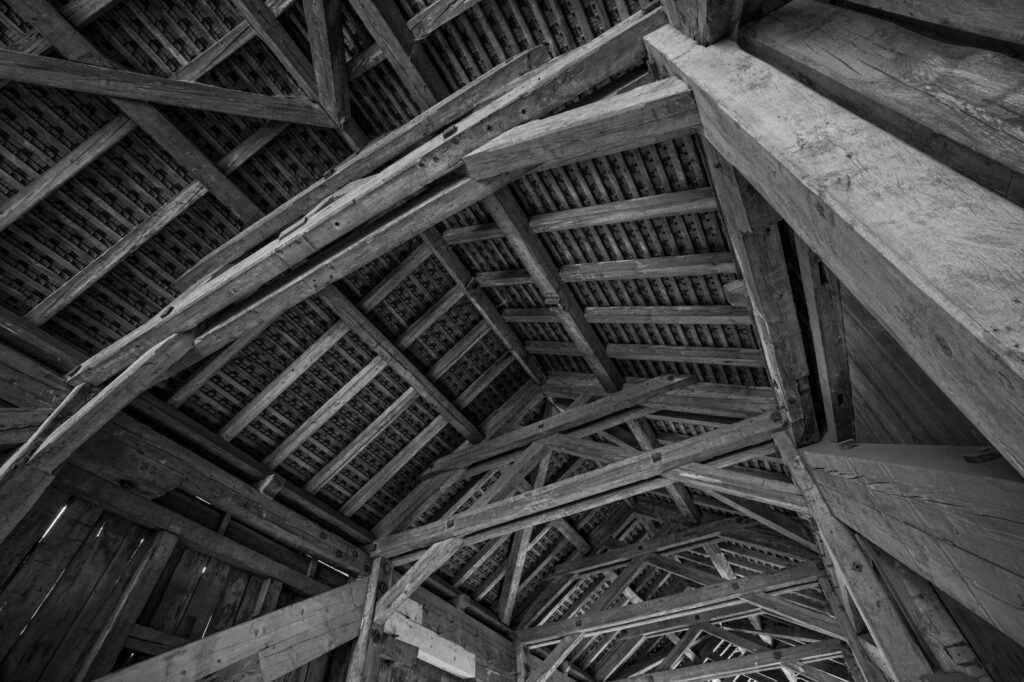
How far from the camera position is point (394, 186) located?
2.68 meters

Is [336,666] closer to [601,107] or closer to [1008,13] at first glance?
[601,107]

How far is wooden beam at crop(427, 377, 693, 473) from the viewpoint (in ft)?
16.5

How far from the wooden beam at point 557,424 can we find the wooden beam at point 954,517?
270 cm

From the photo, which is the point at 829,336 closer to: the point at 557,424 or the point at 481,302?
the point at 481,302

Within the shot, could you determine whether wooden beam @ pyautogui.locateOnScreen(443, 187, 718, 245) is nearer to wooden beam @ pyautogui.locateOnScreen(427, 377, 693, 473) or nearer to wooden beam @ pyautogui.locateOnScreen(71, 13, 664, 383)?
wooden beam @ pyautogui.locateOnScreen(71, 13, 664, 383)

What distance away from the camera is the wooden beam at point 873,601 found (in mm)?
2326

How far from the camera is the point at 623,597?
8.20 metres

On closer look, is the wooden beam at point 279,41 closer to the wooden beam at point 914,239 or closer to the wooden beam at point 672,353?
the wooden beam at point 914,239

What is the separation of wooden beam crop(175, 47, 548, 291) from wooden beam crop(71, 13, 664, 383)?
24 cm

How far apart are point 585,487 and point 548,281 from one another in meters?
1.94

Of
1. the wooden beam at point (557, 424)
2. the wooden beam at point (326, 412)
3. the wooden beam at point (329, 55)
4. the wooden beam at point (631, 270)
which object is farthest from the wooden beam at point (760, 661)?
the wooden beam at point (329, 55)

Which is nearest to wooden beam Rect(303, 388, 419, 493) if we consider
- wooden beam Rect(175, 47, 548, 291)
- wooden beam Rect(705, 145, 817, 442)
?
wooden beam Rect(175, 47, 548, 291)

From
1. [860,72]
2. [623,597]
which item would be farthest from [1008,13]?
[623,597]

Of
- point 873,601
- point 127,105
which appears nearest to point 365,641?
point 873,601
